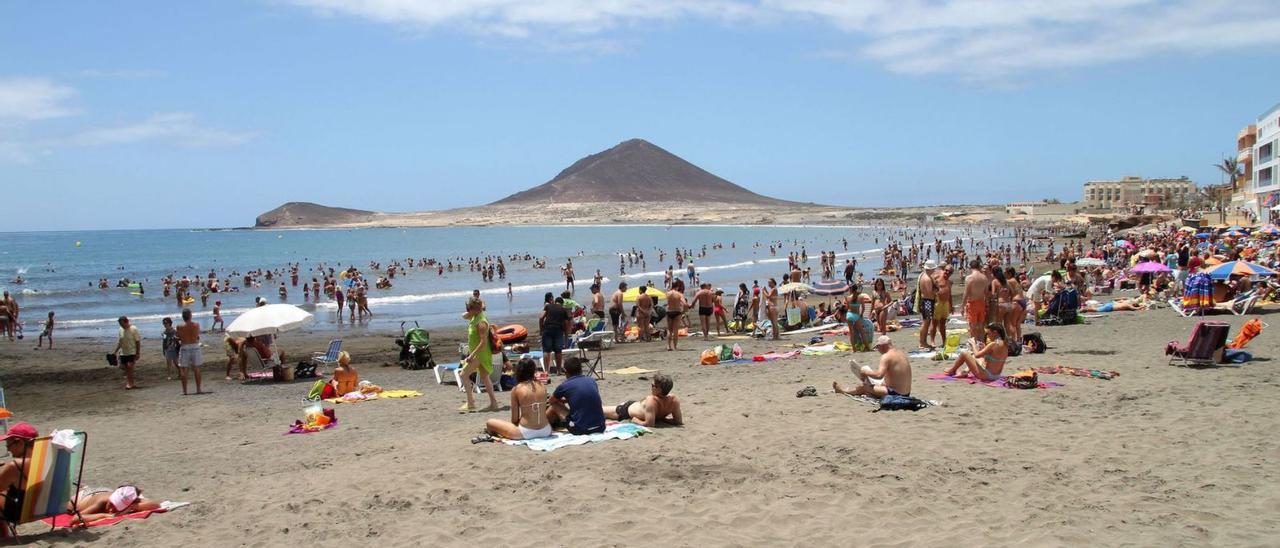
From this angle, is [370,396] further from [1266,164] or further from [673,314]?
[1266,164]

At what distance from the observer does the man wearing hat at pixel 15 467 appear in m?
5.33

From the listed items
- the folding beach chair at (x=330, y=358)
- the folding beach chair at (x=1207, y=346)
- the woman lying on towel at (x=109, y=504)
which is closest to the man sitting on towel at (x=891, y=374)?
the folding beach chair at (x=1207, y=346)

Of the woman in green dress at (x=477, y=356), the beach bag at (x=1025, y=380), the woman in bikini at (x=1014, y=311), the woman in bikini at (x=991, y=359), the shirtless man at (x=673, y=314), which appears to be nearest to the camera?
the beach bag at (x=1025, y=380)

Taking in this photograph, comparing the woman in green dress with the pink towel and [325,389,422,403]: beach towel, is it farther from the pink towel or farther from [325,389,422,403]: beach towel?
the pink towel

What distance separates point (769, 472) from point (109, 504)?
14.6 feet

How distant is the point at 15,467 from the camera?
5.37m

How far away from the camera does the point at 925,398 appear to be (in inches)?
338

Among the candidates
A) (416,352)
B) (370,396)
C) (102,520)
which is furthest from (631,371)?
(102,520)

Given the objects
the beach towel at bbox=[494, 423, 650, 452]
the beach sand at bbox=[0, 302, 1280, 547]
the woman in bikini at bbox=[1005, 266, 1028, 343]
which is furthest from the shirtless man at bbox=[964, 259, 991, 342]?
the beach towel at bbox=[494, 423, 650, 452]

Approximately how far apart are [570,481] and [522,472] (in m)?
0.45

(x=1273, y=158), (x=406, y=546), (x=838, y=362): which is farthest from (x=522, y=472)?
(x=1273, y=158)

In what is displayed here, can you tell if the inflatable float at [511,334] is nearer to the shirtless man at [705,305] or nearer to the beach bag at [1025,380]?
the shirtless man at [705,305]

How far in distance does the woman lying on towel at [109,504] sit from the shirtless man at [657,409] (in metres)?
3.72

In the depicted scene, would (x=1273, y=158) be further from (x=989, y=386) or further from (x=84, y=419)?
(x=84, y=419)
